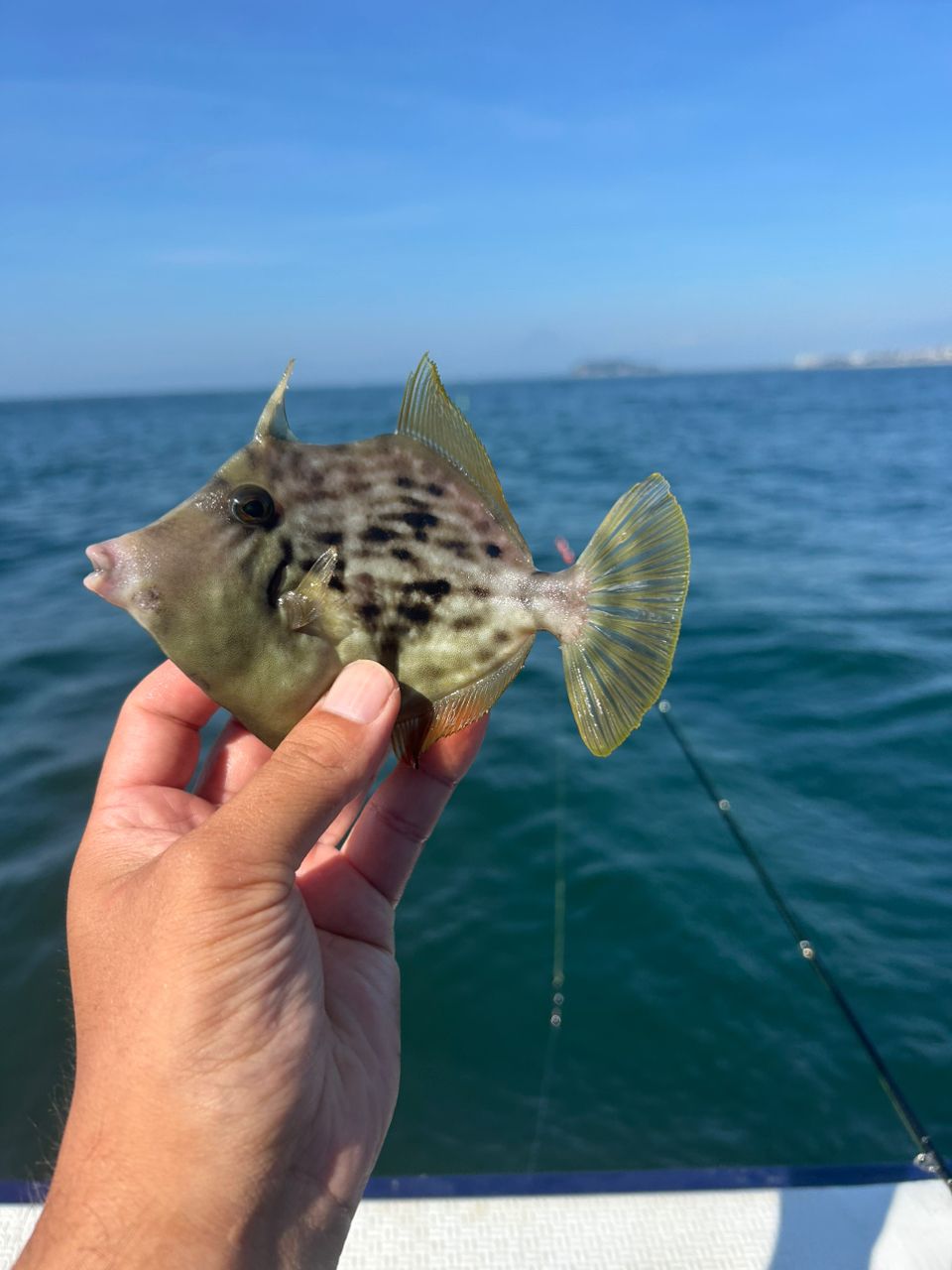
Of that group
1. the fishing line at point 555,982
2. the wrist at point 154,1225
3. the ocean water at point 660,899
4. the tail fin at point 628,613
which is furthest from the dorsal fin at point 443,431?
the ocean water at point 660,899

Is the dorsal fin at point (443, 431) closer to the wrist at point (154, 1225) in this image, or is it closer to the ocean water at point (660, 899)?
the wrist at point (154, 1225)

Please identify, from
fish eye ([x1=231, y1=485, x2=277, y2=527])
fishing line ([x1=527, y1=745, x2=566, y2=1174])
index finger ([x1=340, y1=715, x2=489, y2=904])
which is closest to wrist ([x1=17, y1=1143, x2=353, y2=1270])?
index finger ([x1=340, y1=715, x2=489, y2=904])

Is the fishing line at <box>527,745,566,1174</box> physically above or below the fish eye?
below

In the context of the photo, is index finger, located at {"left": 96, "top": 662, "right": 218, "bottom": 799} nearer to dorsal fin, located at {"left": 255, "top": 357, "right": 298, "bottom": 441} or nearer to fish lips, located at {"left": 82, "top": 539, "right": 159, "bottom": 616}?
fish lips, located at {"left": 82, "top": 539, "right": 159, "bottom": 616}

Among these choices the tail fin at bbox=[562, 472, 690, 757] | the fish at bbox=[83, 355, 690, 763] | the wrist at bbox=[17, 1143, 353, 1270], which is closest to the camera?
the wrist at bbox=[17, 1143, 353, 1270]

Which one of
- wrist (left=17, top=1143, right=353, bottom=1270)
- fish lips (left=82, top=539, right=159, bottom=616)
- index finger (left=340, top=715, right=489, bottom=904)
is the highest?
fish lips (left=82, top=539, right=159, bottom=616)

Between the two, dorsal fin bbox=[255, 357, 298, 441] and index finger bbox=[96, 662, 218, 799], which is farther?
index finger bbox=[96, 662, 218, 799]

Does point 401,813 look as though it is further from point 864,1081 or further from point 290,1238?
point 864,1081
